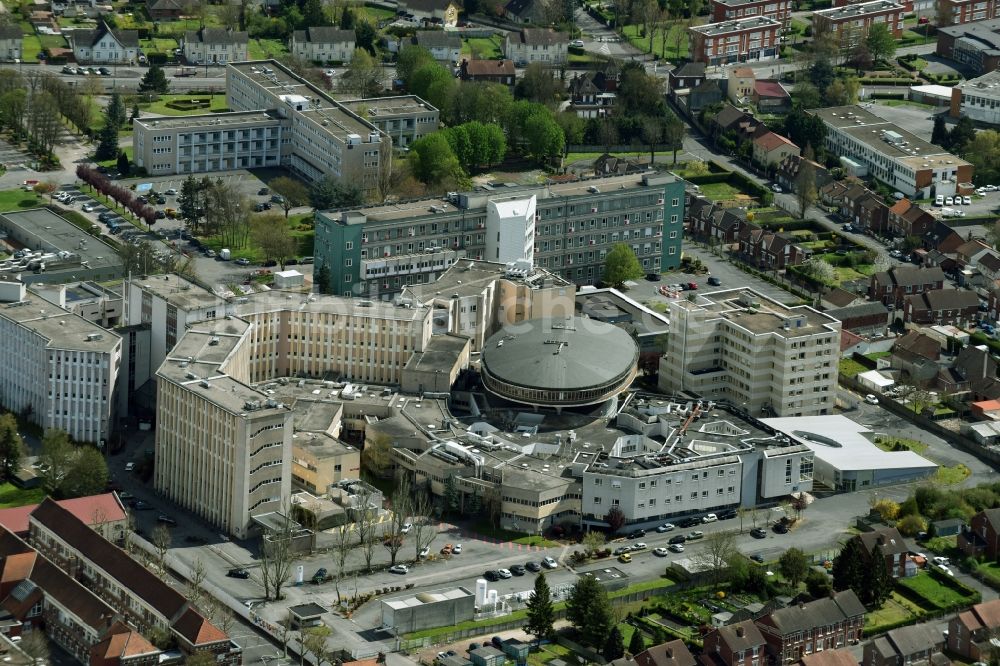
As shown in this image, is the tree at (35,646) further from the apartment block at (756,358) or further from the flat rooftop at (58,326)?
the apartment block at (756,358)

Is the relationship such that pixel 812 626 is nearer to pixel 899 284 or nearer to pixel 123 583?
pixel 123 583

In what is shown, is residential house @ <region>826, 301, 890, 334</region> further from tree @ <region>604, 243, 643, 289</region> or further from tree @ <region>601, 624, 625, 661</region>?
tree @ <region>601, 624, 625, 661</region>

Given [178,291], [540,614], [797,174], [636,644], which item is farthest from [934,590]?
[797,174]

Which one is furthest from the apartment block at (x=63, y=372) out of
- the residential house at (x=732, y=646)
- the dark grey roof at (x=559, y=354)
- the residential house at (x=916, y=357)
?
the residential house at (x=916, y=357)

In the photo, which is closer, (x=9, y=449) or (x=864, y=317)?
(x=9, y=449)

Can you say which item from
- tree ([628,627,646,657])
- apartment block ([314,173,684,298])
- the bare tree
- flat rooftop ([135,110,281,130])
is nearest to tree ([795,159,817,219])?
apartment block ([314,173,684,298])

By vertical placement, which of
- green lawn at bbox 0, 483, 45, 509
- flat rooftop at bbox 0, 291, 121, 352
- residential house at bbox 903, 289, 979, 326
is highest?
flat rooftop at bbox 0, 291, 121, 352
